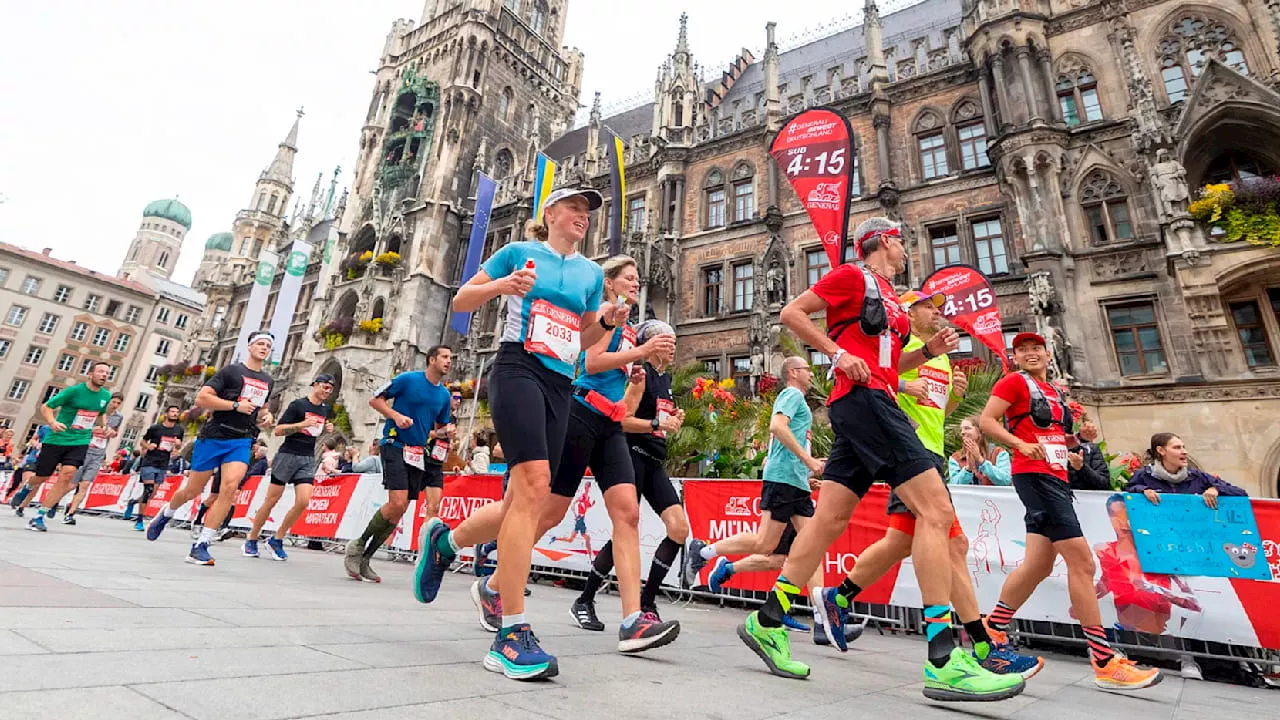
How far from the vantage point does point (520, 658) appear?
2.36 m

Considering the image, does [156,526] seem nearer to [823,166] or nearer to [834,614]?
[834,614]

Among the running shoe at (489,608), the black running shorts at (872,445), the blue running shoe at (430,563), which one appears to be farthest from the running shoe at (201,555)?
the black running shorts at (872,445)

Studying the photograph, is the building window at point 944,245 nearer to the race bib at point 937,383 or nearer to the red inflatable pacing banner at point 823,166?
the red inflatable pacing banner at point 823,166

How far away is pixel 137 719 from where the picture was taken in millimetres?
1385

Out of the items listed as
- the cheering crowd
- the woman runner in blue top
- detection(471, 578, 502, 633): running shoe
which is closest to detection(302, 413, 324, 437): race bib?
the cheering crowd

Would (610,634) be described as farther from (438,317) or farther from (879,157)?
(438,317)

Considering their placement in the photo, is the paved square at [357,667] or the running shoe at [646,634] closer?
the paved square at [357,667]

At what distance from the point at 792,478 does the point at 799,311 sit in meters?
2.15

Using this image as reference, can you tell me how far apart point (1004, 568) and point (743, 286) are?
15.8 metres

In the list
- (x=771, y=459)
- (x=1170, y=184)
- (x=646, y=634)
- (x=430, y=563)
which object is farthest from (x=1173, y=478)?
(x=1170, y=184)

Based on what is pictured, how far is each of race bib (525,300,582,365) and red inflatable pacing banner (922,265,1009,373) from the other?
1141 cm

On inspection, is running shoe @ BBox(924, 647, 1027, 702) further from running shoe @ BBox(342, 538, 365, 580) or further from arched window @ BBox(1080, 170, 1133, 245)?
arched window @ BBox(1080, 170, 1133, 245)

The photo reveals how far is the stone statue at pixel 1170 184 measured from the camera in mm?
13914

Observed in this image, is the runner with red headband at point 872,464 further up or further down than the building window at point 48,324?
further down
